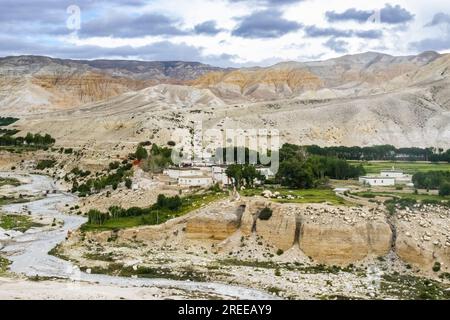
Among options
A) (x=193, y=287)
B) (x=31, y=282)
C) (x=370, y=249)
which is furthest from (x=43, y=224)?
(x=370, y=249)

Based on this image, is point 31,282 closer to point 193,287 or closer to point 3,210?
point 193,287

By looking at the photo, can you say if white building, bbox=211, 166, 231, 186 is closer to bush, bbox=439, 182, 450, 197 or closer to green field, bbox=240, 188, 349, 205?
green field, bbox=240, 188, 349, 205

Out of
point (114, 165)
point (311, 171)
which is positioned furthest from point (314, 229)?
point (114, 165)

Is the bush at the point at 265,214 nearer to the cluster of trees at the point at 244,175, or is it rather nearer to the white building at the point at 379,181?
the cluster of trees at the point at 244,175

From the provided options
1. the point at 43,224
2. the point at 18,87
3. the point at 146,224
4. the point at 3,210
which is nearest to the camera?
the point at 146,224

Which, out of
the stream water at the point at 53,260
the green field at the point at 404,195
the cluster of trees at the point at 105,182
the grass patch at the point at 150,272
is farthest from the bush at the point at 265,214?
the cluster of trees at the point at 105,182

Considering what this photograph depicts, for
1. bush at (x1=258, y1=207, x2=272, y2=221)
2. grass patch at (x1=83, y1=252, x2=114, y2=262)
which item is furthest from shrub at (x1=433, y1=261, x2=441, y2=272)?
grass patch at (x1=83, y1=252, x2=114, y2=262)

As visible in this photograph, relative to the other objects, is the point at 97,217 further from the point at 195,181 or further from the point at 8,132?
the point at 8,132
